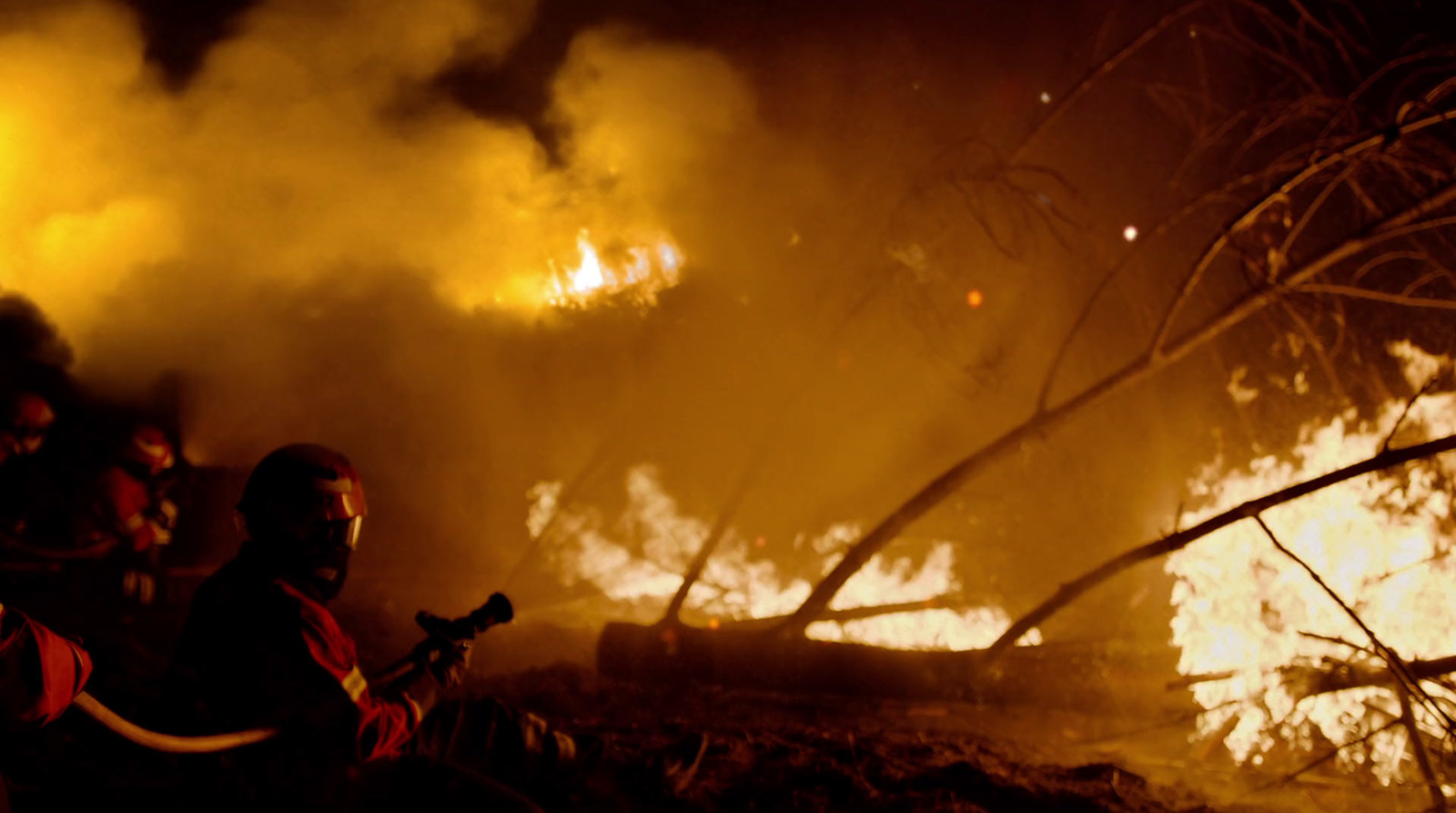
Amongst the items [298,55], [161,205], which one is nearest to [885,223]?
[298,55]

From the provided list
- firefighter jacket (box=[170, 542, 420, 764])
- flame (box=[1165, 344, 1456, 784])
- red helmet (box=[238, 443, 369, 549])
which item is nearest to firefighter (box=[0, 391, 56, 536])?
red helmet (box=[238, 443, 369, 549])

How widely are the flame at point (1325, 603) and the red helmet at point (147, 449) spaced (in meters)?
9.06

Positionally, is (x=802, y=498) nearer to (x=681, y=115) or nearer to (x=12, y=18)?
(x=681, y=115)

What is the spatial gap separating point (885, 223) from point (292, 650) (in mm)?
8237

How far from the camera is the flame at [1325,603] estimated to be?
5426 mm

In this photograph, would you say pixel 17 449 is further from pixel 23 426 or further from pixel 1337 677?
pixel 1337 677

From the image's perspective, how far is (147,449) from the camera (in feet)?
25.9

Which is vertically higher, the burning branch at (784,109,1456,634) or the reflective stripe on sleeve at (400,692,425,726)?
the burning branch at (784,109,1456,634)

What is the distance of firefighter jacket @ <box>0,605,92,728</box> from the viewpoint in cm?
188

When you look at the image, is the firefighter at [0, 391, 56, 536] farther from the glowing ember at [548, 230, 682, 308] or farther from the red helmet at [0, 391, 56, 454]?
the glowing ember at [548, 230, 682, 308]

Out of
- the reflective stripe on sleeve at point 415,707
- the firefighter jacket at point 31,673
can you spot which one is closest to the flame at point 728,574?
the reflective stripe on sleeve at point 415,707

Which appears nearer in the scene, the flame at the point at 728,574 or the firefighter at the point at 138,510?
the flame at the point at 728,574

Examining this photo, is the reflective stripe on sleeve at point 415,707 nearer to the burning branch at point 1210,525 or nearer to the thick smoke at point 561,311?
the burning branch at point 1210,525

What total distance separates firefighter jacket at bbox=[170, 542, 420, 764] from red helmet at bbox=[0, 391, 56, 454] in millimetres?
6597
